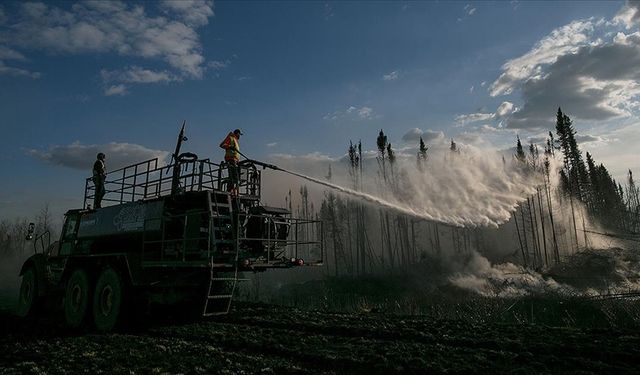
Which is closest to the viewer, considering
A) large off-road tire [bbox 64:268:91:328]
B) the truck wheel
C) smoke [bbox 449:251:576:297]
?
the truck wheel

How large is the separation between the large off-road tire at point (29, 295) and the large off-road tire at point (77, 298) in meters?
2.16

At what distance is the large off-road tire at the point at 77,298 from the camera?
12.0m

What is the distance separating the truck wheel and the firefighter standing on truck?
3.97 m

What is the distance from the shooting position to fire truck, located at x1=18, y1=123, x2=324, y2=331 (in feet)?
34.3

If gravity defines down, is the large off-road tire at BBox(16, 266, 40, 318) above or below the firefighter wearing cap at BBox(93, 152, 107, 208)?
below

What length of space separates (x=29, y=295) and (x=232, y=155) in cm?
877

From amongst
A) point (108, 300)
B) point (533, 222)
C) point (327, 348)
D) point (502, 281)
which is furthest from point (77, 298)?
point (533, 222)

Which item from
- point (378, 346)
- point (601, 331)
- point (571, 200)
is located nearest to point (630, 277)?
point (571, 200)

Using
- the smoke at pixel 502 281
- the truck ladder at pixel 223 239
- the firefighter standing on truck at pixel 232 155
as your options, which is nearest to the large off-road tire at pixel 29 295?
the truck ladder at pixel 223 239

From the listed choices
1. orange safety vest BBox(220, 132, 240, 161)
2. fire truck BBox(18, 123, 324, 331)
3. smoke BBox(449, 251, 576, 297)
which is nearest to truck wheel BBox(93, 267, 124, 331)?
fire truck BBox(18, 123, 324, 331)

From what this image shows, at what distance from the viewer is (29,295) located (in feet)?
46.8

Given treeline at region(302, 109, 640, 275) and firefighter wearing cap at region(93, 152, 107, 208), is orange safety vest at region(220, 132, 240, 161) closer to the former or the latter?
firefighter wearing cap at region(93, 152, 107, 208)

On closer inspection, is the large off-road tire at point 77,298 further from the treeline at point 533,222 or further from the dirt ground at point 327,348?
the treeline at point 533,222

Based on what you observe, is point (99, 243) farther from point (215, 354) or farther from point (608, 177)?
point (608, 177)
